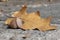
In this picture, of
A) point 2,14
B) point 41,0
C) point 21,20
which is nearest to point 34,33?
point 21,20

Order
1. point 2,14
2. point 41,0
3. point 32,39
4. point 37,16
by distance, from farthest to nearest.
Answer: point 41,0, point 2,14, point 37,16, point 32,39

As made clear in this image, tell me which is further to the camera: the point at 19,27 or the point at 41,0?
the point at 41,0

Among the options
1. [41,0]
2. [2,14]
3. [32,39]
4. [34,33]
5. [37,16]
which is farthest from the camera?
[41,0]

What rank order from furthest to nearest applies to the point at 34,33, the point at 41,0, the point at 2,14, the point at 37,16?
the point at 41,0 < the point at 2,14 < the point at 37,16 < the point at 34,33

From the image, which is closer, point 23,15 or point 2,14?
point 23,15

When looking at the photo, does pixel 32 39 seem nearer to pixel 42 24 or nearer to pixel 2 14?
pixel 42 24

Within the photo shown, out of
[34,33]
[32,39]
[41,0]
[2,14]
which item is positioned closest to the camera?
[32,39]

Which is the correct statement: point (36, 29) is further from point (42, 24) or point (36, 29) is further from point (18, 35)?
point (18, 35)

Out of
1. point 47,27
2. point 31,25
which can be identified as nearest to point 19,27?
point 31,25
